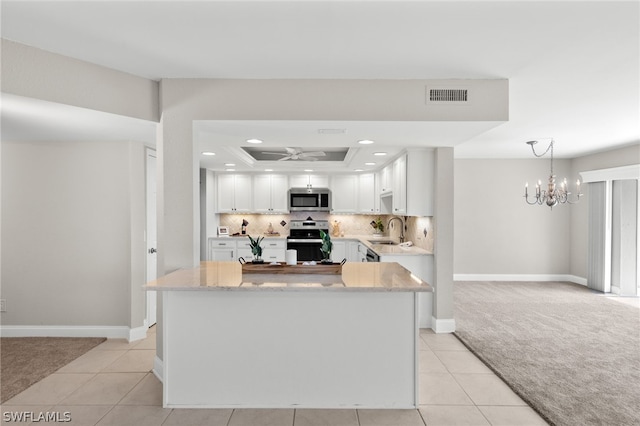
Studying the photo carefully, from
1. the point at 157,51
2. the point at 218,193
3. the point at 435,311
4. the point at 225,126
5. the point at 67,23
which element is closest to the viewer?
the point at 67,23

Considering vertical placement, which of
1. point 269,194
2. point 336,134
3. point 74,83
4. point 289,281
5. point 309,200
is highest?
point 74,83

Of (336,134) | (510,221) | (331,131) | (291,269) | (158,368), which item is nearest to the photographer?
(291,269)

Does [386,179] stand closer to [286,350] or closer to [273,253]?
[273,253]

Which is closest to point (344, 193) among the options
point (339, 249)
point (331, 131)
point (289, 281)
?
point (339, 249)

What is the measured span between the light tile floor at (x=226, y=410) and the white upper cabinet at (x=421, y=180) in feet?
6.23

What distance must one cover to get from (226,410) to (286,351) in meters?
0.59

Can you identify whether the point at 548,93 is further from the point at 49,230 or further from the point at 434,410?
the point at 49,230

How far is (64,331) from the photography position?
13.2ft

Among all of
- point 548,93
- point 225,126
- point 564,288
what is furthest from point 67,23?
point 564,288

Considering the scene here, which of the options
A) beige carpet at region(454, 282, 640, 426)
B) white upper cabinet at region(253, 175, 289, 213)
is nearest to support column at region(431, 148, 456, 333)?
beige carpet at region(454, 282, 640, 426)

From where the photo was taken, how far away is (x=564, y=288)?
6574mm

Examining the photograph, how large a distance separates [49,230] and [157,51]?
9.04ft

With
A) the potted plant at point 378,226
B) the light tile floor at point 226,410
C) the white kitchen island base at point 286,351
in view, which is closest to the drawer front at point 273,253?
the potted plant at point 378,226

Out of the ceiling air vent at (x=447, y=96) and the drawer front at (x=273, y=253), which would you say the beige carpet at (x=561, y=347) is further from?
the drawer front at (x=273, y=253)
